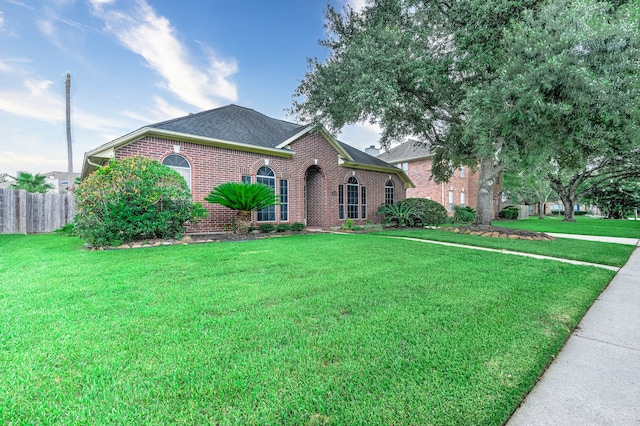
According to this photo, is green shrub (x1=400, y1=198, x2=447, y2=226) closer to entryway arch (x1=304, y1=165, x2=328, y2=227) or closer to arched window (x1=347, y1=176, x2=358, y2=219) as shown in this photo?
arched window (x1=347, y1=176, x2=358, y2=219)

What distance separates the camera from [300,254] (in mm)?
5758

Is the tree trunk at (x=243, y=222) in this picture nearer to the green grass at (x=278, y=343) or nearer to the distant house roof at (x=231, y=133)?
the distant house roof at (x=231, y=133)

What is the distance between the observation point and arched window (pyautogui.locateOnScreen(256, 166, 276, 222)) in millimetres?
11148

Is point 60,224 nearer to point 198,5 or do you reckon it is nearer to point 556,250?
point 198,5

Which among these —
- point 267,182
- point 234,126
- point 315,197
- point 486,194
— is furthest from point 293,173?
point 486,194

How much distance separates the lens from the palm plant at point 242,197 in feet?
27.7

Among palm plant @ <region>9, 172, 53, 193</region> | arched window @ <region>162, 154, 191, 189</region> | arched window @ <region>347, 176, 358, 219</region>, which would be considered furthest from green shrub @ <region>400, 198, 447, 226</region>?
palm plant @ <region>9, 172, 53, 193</region>

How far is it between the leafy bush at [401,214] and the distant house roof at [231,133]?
2.49 metres

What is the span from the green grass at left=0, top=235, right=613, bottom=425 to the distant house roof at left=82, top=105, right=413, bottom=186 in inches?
213

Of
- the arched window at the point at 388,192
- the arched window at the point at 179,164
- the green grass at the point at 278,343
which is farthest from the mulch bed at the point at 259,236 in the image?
the arched window at the point at 388,192

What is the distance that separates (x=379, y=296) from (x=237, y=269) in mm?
2423

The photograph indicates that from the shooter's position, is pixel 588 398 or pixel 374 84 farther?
pixel 374 84

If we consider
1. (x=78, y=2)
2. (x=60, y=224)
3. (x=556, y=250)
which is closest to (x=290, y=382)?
(x=556, y=250)

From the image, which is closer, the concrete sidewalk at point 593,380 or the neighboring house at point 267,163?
the concrete sidewalk at point 593,380
